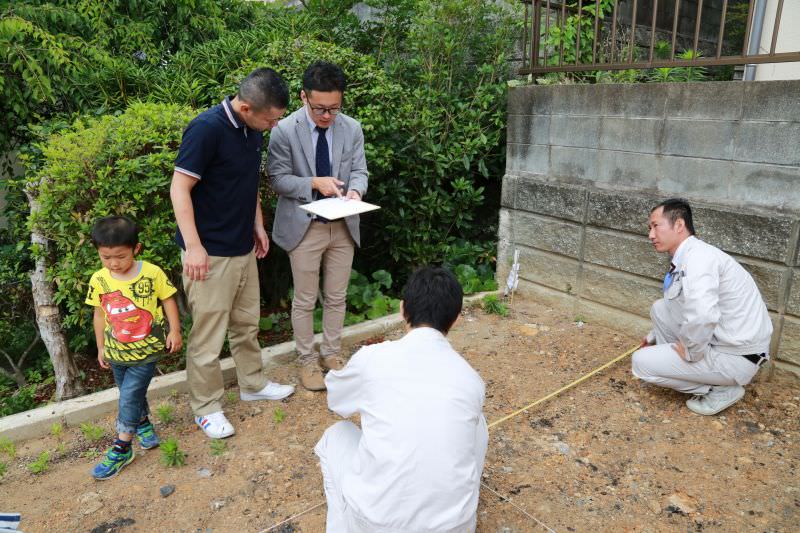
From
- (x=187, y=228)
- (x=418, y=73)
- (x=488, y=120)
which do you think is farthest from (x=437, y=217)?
(x=187, y=228)

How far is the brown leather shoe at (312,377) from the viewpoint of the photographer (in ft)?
12.7

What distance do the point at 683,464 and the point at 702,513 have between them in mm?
369

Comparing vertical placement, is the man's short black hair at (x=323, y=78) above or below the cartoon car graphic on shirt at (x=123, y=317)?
above

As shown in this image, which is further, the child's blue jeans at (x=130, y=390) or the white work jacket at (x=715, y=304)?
the white work jacket at (x=715, y=304)

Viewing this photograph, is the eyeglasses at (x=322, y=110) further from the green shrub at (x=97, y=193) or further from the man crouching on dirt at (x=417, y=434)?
the man crouching on dirt at (x=417, y=434)

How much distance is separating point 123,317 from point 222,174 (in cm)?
89

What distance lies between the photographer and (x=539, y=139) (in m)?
5.00

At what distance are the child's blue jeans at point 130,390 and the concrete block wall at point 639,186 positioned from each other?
3340 millimetres

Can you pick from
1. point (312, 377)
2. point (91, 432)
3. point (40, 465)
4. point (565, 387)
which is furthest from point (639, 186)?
point (40, 465)

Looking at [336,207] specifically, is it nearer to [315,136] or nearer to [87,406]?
[315,136]

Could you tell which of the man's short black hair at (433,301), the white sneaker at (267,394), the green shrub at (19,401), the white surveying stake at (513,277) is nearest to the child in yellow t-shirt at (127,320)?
the white sneaker at (267,394)

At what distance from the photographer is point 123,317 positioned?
295cm

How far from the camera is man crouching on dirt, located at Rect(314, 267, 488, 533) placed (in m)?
1.97

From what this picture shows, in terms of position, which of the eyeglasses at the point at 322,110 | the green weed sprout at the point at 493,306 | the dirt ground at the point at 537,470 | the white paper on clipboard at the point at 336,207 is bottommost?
the dirt ground at the point at 537,470
